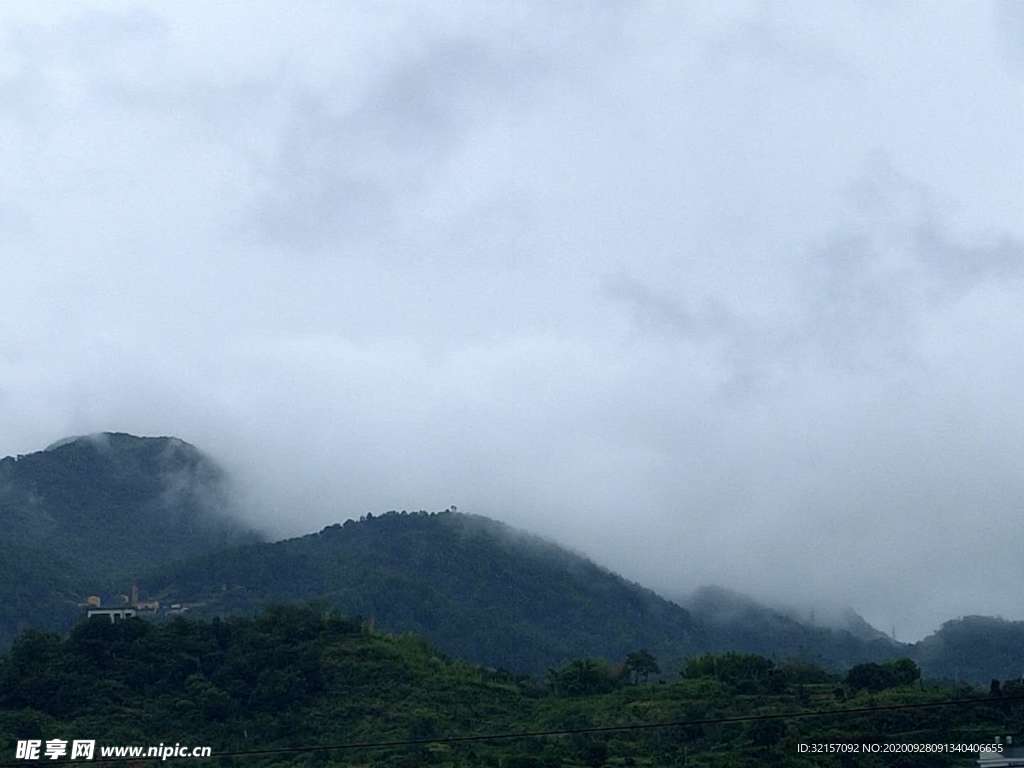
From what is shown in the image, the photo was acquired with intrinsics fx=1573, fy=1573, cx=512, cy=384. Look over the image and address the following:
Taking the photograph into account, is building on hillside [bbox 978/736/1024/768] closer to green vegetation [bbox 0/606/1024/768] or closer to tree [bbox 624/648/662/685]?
green vegetation [bbox 0/606/1024/768]

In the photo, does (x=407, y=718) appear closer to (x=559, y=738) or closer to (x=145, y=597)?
(x=559, y=738)

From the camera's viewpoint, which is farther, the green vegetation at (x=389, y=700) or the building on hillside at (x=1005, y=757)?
the green vegetation at (x=389, y=700)

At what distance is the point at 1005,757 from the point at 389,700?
46379mm

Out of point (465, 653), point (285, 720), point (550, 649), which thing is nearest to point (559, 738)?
point (285, 720)

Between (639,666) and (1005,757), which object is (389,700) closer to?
(639,666)

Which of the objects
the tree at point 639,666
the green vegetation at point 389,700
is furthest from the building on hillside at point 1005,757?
the tree at point 639,666

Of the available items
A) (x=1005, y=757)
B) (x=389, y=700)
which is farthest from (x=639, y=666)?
(x=1005, y=757)

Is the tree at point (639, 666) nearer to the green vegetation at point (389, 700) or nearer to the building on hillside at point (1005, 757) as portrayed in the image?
the green vegetation at point (389, 700)

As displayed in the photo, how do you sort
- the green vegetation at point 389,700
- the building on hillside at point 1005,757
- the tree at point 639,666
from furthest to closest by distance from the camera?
the tree at point 639,666
the green vegetation at point 389,700
the building on hillside at point 1005,757

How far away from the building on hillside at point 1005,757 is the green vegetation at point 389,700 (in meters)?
4.22

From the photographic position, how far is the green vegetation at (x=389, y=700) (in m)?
87.6

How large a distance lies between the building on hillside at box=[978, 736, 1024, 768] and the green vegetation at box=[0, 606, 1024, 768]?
4.22 meters

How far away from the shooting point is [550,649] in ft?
653

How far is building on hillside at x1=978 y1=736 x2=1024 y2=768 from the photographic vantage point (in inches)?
2798
